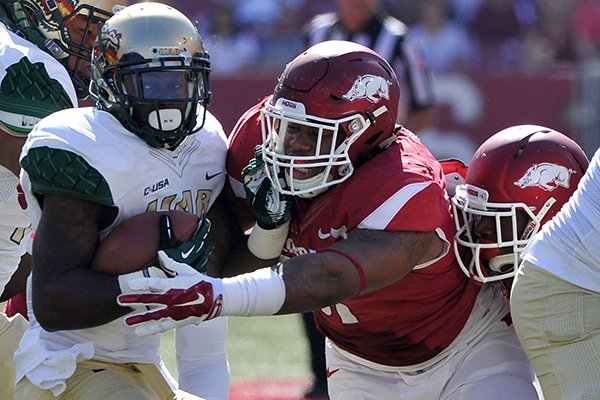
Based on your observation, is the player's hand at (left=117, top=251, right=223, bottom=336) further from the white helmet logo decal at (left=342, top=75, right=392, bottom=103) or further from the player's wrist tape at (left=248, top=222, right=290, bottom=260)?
the white helmet logo decal at (left=342, top=75, right=392, bottom=103)

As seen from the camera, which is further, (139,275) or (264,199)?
(264,199)

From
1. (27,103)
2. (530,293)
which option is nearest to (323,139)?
(530,293)

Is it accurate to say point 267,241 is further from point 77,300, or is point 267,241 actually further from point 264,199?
point 77,300

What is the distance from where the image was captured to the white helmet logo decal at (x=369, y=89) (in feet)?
10.1

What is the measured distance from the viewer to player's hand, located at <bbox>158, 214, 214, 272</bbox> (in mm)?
2756

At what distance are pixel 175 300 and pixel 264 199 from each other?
0.70 metres

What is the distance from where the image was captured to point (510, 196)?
125 inches

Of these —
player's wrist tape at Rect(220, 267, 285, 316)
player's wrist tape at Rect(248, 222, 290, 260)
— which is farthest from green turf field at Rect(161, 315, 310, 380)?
player's wrist tape at Rect(220, 267, 285, 316)

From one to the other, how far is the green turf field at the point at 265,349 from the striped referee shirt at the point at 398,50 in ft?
4.85

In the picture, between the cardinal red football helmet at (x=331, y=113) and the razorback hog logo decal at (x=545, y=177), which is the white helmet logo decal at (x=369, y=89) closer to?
the cardinal red football helmet at (x=331, y=113)

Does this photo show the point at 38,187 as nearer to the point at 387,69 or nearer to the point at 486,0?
the point at 387,69

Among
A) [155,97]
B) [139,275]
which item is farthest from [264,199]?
[139,275]

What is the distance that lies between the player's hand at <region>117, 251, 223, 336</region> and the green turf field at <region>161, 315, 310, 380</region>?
119 inches

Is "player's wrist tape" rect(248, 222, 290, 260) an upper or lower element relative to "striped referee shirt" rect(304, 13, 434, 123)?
upper
